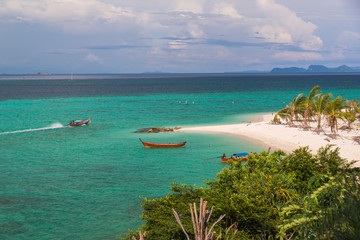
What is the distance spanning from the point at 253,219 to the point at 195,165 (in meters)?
20.1

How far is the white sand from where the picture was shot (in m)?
36.8

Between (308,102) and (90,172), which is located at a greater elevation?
(308,102)

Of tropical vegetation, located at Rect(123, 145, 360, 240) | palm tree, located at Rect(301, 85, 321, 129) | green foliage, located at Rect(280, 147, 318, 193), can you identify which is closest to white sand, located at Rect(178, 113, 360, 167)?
palm tree, located at Rect(301, 85, 321, 129)

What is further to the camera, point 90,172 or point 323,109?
point 323,109

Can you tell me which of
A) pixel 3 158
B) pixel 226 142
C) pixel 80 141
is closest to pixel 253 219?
pixel 226 142

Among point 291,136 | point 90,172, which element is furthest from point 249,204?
point 291,136

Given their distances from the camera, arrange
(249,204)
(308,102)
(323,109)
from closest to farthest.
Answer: (249,204) → (323,109) → (308,102)

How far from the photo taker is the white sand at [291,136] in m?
36.8

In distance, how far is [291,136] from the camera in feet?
142

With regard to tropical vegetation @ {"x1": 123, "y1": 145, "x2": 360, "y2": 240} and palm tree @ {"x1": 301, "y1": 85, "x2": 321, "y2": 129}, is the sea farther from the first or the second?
palm tree @ {"x1": 301, "y1": 85, "x2": 321, "y2": 129}

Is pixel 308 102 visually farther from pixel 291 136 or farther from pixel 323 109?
pixel 291 136

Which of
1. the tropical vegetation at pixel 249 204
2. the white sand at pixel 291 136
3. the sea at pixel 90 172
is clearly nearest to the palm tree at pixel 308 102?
the white sand at pixel 291 136

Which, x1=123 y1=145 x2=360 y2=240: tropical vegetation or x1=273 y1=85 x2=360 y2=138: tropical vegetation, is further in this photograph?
x1=273 y1=85 x2=360 y2=138: tropical vegetation

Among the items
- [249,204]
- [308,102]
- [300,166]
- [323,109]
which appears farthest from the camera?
[308,102]
